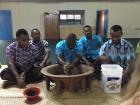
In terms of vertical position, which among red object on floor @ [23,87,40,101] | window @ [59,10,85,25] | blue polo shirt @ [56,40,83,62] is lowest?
red object on floor @ [23,87,40,101]

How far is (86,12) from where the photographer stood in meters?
7.89

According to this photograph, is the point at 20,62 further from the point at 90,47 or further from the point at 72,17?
the point at 72,17

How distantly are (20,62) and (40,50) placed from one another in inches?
18.0

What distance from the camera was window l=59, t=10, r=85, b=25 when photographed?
7.91 metres

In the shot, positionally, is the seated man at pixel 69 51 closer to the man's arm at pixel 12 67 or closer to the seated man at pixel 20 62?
the seated man at pixel 20 62

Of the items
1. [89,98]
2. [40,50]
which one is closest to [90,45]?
[40,50]

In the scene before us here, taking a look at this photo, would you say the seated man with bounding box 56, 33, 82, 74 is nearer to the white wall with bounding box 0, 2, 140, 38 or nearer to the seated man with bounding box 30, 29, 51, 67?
the seated man with bounding box 30, 29, 51, 67

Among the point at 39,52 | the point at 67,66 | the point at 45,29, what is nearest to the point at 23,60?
the point at 39,52

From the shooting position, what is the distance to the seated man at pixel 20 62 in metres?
3.79

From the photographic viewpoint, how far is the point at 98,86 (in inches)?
148

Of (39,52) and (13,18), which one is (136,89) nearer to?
(39,52)

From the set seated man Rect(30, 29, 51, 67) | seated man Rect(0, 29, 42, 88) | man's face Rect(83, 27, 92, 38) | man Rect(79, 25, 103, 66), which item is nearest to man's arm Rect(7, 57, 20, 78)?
seated man Rect(0, 29, 42, 88)

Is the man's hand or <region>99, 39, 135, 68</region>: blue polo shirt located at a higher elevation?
<region>99, 39, 135, 68</region>: blue polo shirt

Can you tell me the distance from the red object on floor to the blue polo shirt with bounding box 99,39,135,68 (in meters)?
1.15
